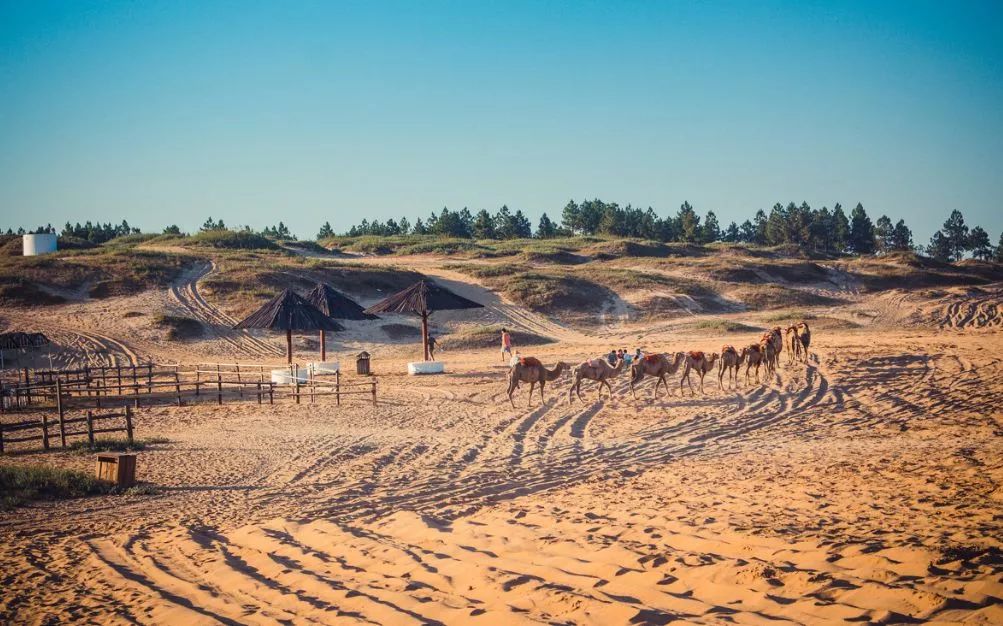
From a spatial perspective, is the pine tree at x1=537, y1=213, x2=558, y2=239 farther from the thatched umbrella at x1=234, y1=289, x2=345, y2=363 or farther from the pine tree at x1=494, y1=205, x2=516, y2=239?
the thatched umbrella at x1=234, y1=289, x2=345, y2=363

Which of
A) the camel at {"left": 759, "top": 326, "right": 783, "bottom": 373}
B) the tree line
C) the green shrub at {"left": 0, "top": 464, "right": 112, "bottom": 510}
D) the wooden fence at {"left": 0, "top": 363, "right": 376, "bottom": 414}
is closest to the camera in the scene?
the green shrub at {"left": 0, "top": 464, "right": 112, "bottom": 510}

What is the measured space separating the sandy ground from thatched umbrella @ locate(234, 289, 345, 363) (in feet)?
23.0

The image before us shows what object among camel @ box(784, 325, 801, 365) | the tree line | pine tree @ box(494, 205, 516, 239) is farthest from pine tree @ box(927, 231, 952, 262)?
camel @ box(784, 325, 801, 365)

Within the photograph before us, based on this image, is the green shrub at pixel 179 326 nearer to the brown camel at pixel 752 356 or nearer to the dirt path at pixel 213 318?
the dirt path at pixel 213 318

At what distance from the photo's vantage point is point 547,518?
361 inches

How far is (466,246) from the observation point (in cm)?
7319

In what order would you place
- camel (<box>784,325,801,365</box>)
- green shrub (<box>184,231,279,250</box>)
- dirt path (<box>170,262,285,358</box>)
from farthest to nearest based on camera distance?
green shrub (<box>184,231,279,250</box>)
dirt path (<box>170,262,285,358</box>)
camel (<box>784,325,801,365</box>)

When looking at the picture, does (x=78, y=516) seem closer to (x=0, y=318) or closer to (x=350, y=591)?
(x=350, y=591)

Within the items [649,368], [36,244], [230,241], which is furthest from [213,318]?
[230,241]

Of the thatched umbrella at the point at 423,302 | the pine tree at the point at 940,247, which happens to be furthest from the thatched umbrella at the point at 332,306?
the pine tree at the point at 940,247

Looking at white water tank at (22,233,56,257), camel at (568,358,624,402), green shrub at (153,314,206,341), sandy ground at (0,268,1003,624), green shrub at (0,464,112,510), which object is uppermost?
white water tank at (22,233,56,257)

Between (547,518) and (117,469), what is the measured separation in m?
7.04

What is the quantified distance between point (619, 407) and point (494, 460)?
658 centimetres

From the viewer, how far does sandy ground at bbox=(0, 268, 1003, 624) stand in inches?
254
